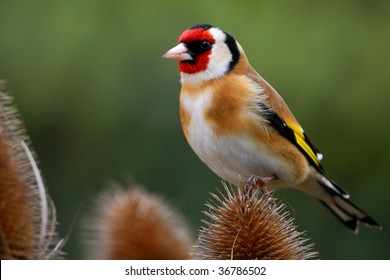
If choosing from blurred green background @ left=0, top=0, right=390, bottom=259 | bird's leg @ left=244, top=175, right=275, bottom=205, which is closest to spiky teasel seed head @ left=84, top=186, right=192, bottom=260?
bird's leg @ left=244, top=175, right=275, bottom=205

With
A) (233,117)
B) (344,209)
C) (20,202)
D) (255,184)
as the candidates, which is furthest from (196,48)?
(20,202)

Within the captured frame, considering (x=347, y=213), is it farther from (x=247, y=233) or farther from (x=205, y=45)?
(x=247, y=233)

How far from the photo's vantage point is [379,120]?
377cm

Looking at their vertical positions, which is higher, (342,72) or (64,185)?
(342,72)

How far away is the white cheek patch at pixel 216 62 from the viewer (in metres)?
2.79

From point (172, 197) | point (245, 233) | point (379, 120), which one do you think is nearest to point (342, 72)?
point (379, 120)

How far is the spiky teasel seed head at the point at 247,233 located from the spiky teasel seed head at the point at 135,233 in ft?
0.91

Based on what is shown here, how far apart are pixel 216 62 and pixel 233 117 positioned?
7.5 inches

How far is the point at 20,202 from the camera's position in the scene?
1.90m

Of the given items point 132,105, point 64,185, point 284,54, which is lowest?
point 64,185

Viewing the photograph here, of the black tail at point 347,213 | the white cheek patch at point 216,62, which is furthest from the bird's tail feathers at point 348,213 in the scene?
the white cheek patch at point 216,62

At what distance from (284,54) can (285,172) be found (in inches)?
34.1

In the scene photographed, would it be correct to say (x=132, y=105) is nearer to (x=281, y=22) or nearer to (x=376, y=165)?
(x=281, y=22)

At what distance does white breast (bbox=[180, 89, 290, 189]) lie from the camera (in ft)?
9.00
